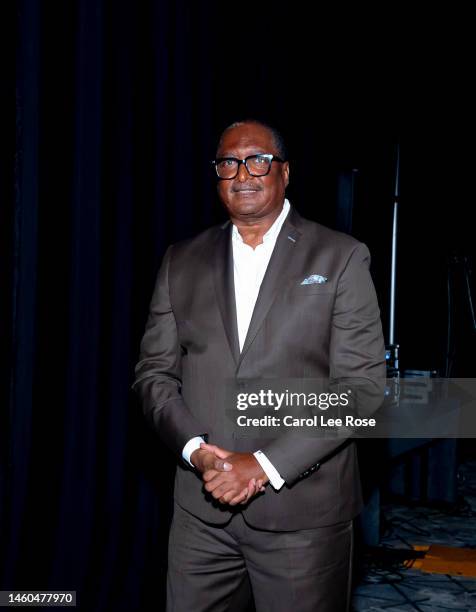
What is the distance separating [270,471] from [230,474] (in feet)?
0.31

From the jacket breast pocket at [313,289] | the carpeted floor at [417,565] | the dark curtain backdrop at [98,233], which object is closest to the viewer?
the jacket breast pocket at [313,289]

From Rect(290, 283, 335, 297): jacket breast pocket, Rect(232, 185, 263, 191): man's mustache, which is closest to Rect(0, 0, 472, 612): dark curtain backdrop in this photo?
Rect(232, 185, 263, 191): man's mustache

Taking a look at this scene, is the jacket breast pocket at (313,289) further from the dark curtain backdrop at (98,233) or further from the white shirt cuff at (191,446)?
the dark curtain backdrop at (98,233)

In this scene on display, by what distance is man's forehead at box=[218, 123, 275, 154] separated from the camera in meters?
1.66

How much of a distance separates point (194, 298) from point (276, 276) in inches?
8.1

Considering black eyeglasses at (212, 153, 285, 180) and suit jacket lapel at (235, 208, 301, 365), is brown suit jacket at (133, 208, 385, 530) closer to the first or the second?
suit jacket lapel at (235, 208, 301, 365)

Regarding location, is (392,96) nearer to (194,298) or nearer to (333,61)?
(333,61)

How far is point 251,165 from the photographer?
1.66 meters

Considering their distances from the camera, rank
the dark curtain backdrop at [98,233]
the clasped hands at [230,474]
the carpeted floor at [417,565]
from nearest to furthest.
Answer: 1. the clasped hands at [230,474]
2. the dark curtain backdrop at [98,233]
3. the carpeted floor at [417,565]

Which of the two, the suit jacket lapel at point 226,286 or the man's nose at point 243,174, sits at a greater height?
the man's nose at point 243,174

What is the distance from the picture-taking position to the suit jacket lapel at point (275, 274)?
5.31ft

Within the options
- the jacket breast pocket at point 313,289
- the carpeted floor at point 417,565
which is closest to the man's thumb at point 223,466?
the jacket breast pocket at point 313,289

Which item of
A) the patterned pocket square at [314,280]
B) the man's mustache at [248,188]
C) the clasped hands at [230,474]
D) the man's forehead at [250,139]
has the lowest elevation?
the clasped hands at [230,474]

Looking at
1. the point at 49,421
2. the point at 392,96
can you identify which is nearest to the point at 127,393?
the point at 49,421
